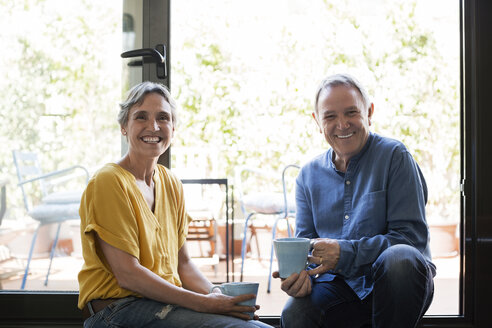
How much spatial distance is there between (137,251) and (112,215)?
116mm

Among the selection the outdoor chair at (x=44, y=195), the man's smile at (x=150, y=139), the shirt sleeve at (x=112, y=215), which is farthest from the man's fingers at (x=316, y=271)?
the outdoor chair at (x=44, y=195)

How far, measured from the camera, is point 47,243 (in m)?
2.02

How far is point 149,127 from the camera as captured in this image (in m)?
1.51

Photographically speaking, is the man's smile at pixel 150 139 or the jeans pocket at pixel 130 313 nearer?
the jeans pocket at pixel 130 313

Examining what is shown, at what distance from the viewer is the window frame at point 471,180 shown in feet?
6.27

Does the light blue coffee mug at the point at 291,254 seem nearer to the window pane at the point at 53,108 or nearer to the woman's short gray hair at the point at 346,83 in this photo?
the woman's short gray hair at the point at 346,83

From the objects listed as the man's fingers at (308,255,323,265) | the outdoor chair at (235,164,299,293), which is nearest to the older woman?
the man's fingers at (308,255,323,265)

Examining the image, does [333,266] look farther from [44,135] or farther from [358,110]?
[44,135]

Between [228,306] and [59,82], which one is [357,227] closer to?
[228,306]

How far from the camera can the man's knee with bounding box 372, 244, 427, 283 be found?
131 centimetres

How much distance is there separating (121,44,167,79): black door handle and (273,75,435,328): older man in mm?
612

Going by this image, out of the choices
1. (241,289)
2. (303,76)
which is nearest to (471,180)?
(241,289)

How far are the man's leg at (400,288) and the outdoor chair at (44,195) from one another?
1.22 meters

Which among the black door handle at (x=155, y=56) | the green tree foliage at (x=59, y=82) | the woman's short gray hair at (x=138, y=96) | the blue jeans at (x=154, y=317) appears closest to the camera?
the blue jeans at (x=154, y=317)
